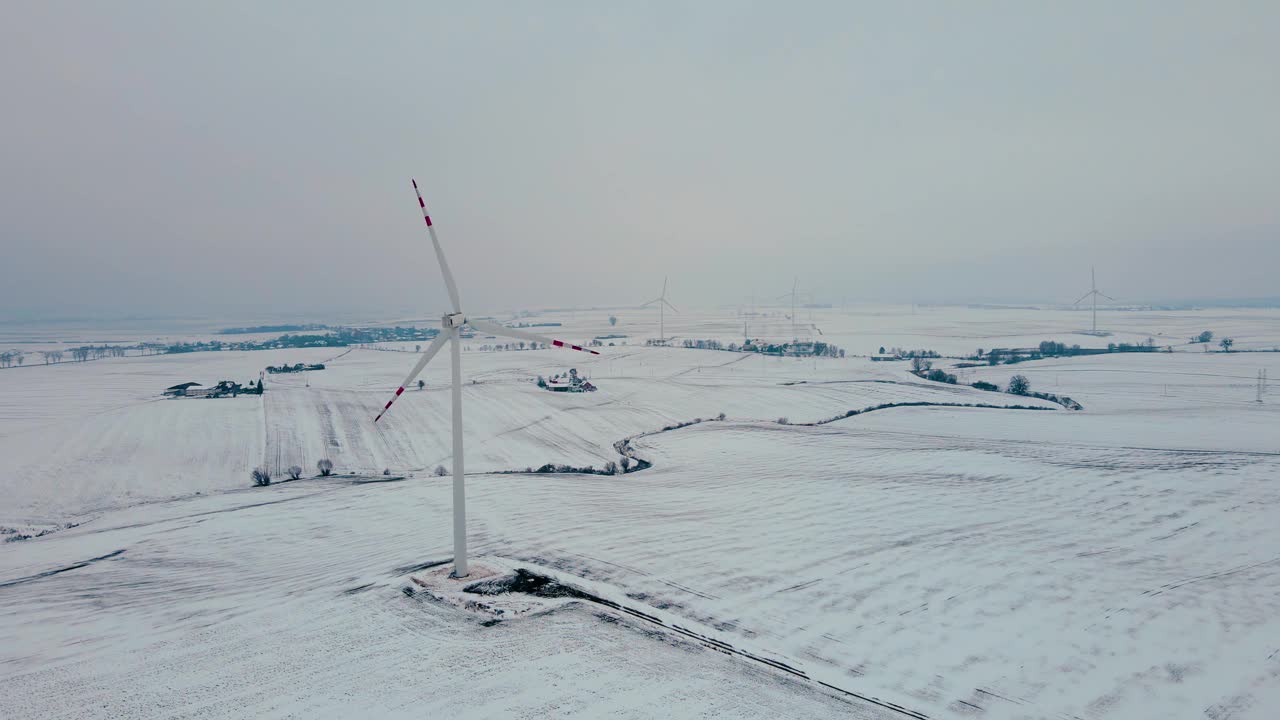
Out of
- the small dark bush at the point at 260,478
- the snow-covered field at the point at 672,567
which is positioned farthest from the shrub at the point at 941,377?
the small dark bush at the point at 260,478

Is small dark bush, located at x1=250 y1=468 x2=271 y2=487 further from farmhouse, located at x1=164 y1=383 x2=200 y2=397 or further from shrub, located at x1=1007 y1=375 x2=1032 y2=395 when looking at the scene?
shrub, located at x1=1007 y1=375 x2=1032 y2=395

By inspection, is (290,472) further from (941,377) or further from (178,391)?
(941,377)

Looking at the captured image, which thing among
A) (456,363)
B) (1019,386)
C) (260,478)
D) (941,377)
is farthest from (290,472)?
(1019,386)

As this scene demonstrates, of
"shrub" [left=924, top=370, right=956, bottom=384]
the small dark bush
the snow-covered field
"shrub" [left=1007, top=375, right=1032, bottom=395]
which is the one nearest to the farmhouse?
the snow-covered field

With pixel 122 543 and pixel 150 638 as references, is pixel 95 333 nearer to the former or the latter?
pixel 122 543

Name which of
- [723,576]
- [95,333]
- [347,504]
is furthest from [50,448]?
[95,333]

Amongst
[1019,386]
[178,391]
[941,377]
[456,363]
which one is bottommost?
[1019,386]

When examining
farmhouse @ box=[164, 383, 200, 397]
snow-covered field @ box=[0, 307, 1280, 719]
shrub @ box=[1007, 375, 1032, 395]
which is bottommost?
snow-covered field @ box=[0, 307, 1280, 719]

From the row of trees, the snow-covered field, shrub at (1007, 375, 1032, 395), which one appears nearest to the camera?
the snow-covered field
